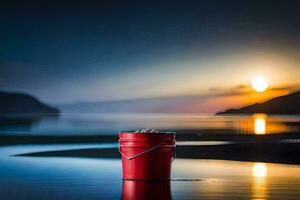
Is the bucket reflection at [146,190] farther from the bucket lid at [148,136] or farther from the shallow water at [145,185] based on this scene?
the bucket lid at [148,136]

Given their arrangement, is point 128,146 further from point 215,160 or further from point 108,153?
point 108,153

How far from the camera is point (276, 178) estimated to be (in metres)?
12.2

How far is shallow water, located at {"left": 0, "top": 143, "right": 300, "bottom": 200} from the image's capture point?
391 inches

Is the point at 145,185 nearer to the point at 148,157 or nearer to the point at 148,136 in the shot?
the point at 148,157

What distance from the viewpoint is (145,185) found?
1110 cm

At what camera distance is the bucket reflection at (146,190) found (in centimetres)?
969

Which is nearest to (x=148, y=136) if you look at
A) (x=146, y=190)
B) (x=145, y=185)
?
(x=145, y=185)

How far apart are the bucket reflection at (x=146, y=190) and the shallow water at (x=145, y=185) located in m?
0.01

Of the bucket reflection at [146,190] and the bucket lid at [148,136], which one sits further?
the bucket lid at [148,136]

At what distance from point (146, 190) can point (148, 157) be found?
1.48 metres

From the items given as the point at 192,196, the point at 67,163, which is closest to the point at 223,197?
the point at 192,196

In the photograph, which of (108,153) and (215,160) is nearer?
(215,160)

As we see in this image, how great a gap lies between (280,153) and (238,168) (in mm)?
5789

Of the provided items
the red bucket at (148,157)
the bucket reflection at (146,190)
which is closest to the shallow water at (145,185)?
the bucket reflection at (146,190)
